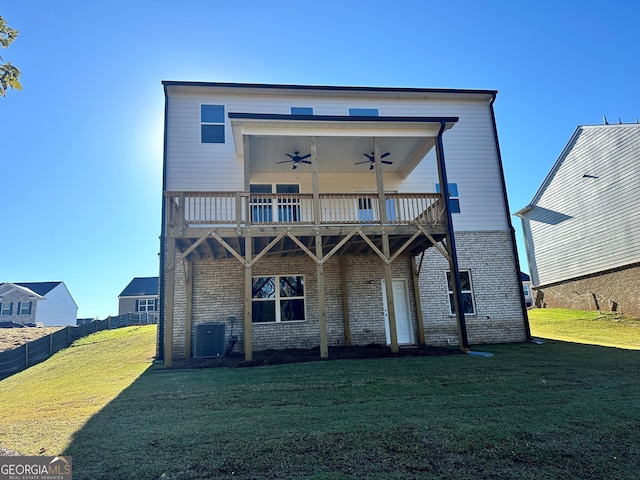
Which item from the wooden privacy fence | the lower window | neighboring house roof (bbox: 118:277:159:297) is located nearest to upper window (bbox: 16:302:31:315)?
neighboring house roof (bbox: 118:277:159:297)

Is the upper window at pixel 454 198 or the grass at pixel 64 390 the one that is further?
the upper window at pixel 454 198

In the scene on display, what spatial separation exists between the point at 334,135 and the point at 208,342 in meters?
6.45

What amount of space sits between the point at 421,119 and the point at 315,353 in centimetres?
665

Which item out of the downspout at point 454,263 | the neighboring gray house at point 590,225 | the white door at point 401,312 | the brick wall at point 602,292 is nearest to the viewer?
the downspout at point 454,263

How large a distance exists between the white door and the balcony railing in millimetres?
2232

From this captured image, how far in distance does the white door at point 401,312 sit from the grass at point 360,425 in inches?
164

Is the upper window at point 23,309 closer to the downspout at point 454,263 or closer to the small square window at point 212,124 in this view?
the small square window at point 212,124

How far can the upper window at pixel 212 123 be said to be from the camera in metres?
12.3

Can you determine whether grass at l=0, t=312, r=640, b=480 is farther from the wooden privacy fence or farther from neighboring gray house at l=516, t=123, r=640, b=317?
neighboring gray house at l=516, t=123, r=640, b=317

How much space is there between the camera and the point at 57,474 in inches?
130

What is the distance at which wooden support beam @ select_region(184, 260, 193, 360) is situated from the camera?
10719 millimetres

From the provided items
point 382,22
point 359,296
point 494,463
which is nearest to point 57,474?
point 494,463

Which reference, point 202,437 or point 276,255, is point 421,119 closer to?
point 276,255

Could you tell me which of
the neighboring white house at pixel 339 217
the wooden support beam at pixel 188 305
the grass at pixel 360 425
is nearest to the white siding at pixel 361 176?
the neighboring white house at pixel 339 217
